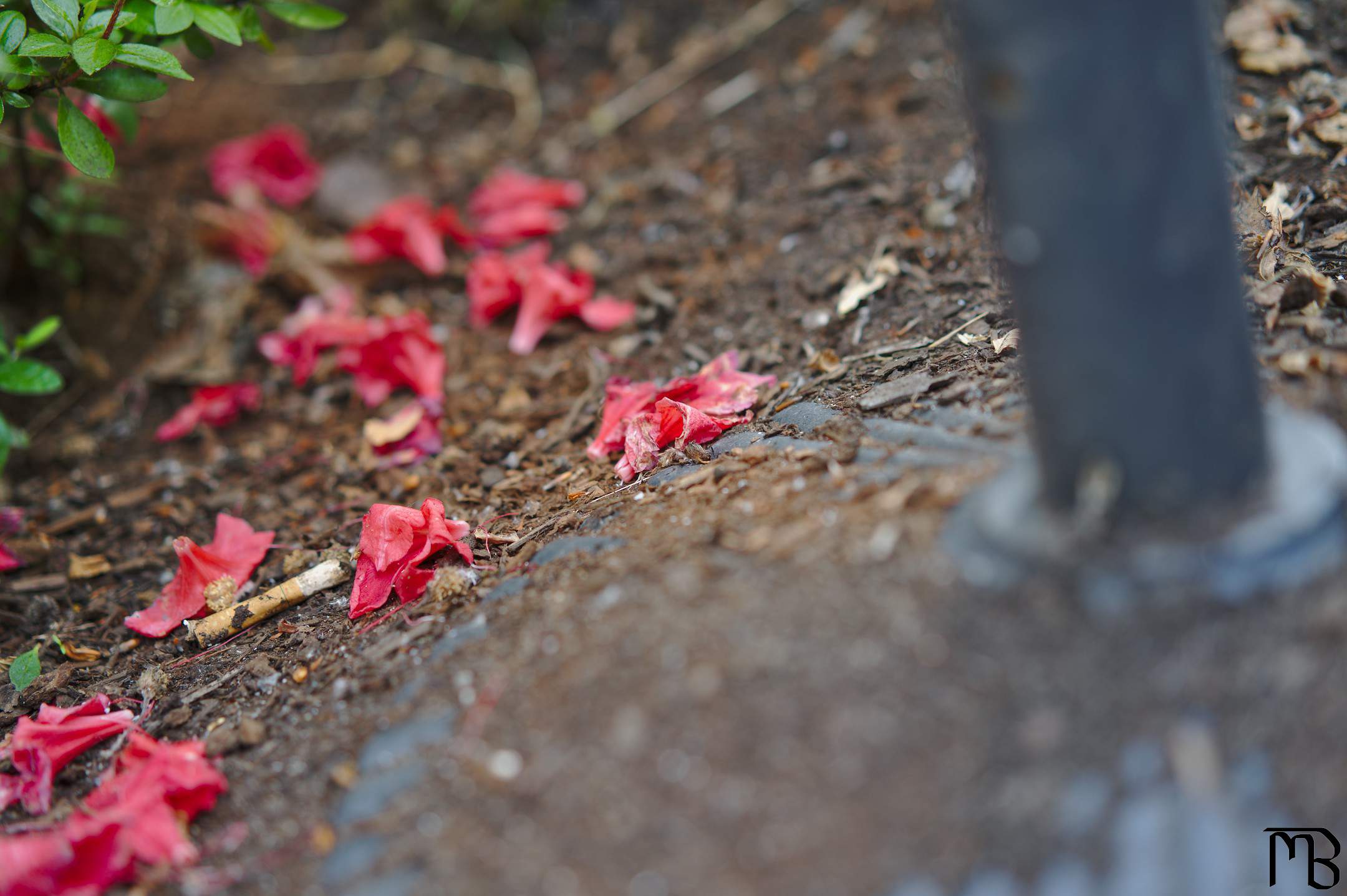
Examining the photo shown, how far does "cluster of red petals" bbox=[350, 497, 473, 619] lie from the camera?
1971 millimetres

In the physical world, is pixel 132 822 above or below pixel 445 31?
below

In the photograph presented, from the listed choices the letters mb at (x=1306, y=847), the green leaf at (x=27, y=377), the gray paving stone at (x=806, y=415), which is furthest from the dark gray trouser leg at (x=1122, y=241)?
the green leaf at (x=27, y=377)

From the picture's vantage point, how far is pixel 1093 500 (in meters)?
1.36

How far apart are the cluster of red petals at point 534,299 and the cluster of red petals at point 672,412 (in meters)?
0.56

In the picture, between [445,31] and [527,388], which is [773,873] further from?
[445,31]

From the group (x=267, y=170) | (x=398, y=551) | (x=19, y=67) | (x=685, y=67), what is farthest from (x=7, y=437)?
(x=685, y=67)

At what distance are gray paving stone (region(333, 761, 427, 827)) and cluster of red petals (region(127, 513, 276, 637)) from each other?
2.82 feet

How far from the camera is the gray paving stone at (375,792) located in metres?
1.50

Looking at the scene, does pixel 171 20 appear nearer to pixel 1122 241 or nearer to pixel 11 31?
pixel 11 31

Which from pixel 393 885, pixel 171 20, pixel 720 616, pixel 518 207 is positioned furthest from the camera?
pixel 518 207

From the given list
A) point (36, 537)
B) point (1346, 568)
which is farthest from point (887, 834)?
point (36, 537)

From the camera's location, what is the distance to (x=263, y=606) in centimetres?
211

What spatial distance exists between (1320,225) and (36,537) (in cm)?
320

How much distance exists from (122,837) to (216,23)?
1548 millimetres
